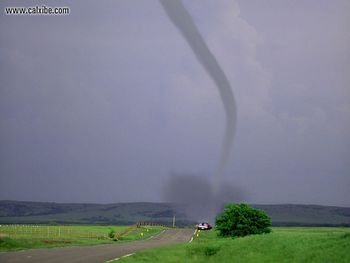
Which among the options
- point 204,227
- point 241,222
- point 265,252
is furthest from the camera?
point 204,227

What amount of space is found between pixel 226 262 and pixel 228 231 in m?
37.6

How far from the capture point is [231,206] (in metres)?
77.2

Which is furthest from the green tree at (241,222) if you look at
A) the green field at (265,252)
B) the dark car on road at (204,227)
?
the dark car on road at (204,227)

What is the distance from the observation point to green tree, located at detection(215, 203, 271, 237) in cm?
7488

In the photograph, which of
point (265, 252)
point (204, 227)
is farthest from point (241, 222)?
point (204, 227)

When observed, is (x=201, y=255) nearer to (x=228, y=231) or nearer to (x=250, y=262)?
(x=250, y=262)

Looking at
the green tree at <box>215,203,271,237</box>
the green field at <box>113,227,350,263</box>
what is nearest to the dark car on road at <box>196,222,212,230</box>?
the green tree at <box>215,203,271,237</box>

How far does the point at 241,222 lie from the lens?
75250 mm

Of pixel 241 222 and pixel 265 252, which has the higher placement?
pixel 241 222

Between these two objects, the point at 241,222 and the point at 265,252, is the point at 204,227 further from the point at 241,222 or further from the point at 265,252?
the point at 265,252

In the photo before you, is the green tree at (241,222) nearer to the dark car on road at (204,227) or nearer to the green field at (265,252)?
the green field at (265,252)

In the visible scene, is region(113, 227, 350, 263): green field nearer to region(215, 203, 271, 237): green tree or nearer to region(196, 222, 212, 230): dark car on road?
region(215, 203, 271, 237): green tree

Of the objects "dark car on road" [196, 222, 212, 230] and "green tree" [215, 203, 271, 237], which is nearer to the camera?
"green tree" [215, 203, 271, 237]

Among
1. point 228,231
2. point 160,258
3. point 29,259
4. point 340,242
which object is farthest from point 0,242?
point 340,242
